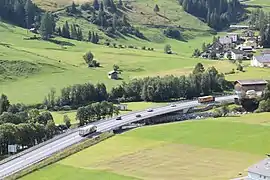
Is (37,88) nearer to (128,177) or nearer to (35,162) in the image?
(35,162)

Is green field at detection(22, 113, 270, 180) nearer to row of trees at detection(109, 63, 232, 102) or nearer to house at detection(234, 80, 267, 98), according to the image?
house at detection(234, 80, 267, 98)

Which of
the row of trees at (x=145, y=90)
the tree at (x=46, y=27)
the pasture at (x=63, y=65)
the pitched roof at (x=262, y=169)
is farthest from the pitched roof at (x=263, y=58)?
the pitched roof at (x=262, y=169)

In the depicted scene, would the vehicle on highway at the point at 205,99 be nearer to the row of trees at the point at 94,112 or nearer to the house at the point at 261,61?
the row of trees at the point at 94,112

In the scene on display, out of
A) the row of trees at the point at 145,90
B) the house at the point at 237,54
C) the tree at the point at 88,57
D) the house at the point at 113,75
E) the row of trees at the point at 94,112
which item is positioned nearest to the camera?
the row of trees at the point at 94,112

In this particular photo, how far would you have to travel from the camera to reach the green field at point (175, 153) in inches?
2862

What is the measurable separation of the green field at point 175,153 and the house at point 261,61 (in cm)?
6280

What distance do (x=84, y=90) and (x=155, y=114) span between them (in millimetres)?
20805

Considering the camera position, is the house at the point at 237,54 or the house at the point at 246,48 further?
the house at the point at 246,48

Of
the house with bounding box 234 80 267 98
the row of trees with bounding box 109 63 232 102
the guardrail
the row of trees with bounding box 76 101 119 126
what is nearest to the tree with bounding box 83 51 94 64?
the row of trees with bounding box 109 63 232 102

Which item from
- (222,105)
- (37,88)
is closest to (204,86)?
(222,105)

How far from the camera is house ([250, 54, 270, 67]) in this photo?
16125 cm

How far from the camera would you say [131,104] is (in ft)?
415

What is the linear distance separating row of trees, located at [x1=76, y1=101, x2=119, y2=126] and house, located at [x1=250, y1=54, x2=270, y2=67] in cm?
6180

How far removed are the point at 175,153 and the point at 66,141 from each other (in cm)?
1803
